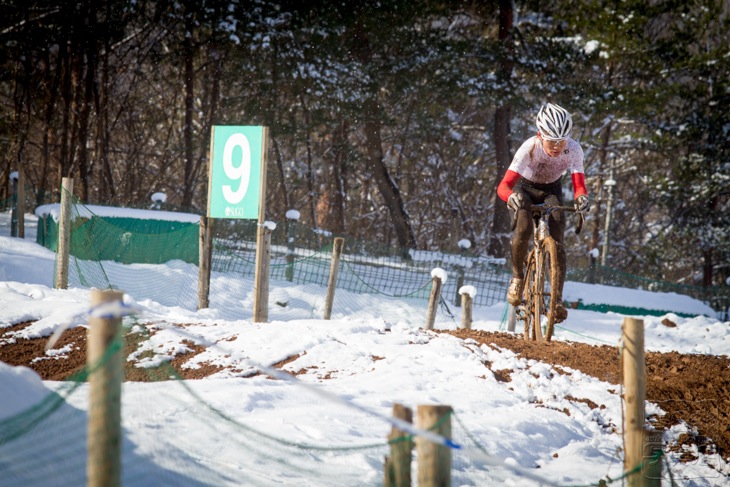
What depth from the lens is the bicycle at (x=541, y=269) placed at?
7492 millimetres

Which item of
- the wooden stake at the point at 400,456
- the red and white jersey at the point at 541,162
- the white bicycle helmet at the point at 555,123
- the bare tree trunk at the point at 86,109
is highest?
the bare tree trunk at the point at 86,109

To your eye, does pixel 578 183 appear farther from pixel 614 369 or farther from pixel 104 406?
pixel 104 406

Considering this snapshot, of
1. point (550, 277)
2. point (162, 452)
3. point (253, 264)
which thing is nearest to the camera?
point (162, 452)

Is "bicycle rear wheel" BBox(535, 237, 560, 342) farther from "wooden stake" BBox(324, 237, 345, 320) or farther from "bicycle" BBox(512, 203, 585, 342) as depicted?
"wooden stake" BBox(324, 237, 345, 320)

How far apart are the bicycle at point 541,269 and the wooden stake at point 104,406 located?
16.8ft

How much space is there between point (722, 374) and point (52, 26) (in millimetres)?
24392

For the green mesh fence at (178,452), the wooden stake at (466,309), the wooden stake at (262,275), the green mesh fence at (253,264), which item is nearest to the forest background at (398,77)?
the green mesh fence at (253,264)

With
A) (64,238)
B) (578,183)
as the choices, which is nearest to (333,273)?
(64,238)

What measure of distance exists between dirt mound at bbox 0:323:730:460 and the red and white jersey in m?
1.80

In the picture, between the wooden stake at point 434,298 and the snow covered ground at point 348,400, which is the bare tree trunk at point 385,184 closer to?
the wooden stake at point 434,298

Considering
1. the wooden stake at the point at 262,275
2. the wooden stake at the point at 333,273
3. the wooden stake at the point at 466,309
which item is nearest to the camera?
the wooden stake at the point at 262,275

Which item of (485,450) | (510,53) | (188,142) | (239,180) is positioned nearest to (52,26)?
(188,142)

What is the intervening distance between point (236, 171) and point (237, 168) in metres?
0.04

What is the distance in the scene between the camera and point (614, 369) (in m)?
7.41
